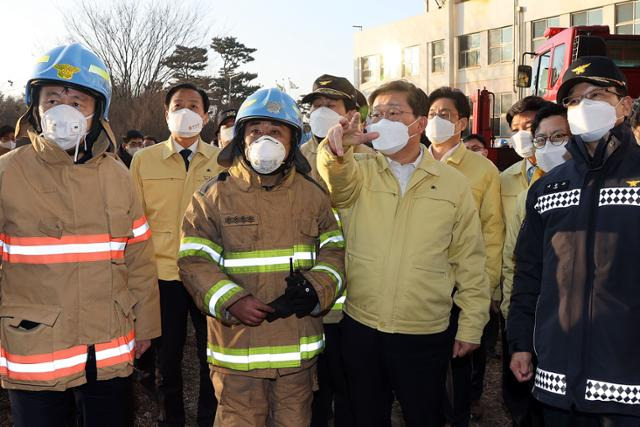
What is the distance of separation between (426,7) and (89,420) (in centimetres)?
3349

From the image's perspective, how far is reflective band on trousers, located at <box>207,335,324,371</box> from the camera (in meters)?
3.03

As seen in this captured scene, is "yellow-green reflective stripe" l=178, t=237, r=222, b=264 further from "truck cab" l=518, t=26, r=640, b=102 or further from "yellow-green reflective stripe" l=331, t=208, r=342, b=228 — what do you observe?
"truck cab" l=518, t=26, r=640, b=102

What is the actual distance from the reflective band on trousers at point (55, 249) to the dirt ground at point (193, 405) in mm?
2332

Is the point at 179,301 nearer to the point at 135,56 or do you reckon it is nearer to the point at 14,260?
the point at 14,260

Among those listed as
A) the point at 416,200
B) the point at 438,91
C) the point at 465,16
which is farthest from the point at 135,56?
the point at 416,200

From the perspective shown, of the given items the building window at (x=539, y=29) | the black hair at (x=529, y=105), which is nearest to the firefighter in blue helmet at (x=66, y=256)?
the black hair at (x=529, y=105)

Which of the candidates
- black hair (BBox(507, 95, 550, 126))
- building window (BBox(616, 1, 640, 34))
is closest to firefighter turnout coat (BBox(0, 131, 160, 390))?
black hair (BBox(507, 95, 550, 126))

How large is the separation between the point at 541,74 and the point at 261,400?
29.9 feet

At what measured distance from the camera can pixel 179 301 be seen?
14.6 feet

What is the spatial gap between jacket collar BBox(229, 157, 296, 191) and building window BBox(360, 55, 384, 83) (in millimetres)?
31789

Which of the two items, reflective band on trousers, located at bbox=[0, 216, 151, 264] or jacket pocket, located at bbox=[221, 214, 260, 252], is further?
jacket pocket, located at bbox=[221, 214, 260, 252]

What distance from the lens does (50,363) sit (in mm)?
2678

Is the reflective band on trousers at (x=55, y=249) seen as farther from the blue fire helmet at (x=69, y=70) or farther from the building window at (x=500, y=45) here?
the building window at (x=500, y=45)

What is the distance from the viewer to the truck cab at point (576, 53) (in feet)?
28.7
